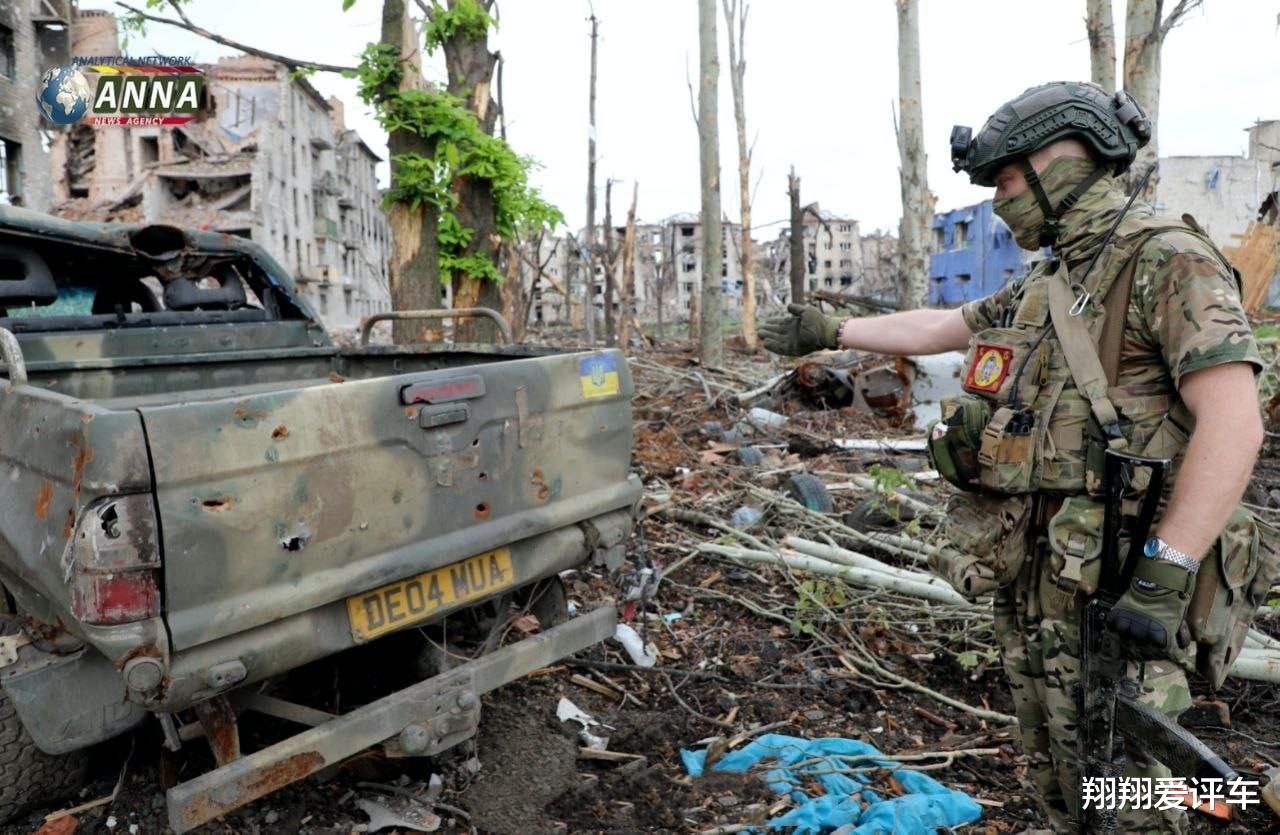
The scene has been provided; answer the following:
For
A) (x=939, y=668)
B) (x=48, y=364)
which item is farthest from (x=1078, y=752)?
(x=48, y=364)

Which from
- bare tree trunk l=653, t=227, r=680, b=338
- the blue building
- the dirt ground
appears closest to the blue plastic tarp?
the dirt ground

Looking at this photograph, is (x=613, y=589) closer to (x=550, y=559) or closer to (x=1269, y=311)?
(x=550, y=559)

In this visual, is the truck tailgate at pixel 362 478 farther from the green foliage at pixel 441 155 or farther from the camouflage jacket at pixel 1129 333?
the green foliage at pixel 441 155

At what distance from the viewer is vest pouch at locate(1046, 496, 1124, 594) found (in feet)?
7.13

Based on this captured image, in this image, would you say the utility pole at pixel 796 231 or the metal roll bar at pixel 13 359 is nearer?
the metal roll bar at pixel 13 359

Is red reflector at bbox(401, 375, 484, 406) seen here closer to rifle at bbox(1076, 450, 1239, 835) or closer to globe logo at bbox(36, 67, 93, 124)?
rifle at bbox(1076, 450, 1239, 835)

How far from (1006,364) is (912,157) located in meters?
8.74

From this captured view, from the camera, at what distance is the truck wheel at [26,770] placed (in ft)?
8.80

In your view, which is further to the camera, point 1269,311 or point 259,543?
point 1269,311

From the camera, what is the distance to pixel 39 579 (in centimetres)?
234

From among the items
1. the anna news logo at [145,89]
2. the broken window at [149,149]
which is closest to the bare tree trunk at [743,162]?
the anna news logo at [145,89]

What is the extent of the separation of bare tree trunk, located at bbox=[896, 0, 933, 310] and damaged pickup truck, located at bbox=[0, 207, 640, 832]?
7812mm

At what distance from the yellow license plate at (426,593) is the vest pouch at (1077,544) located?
171cm

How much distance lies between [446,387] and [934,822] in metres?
2.02
